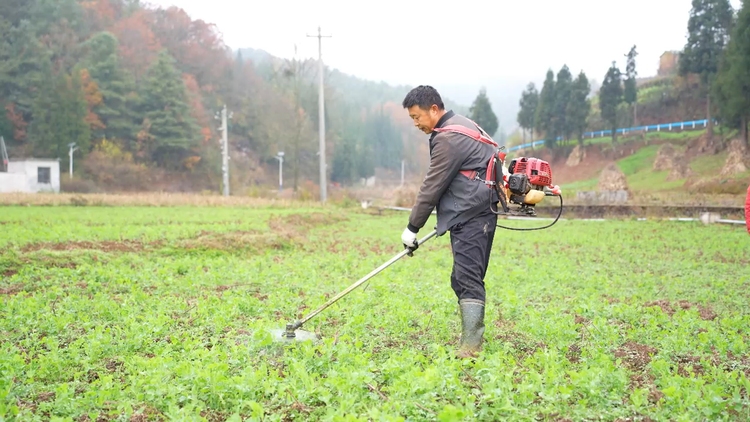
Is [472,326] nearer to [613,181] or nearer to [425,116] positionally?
[425,116]

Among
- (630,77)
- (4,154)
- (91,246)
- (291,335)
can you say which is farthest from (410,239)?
(4,154)

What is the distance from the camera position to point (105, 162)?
54.3 meters

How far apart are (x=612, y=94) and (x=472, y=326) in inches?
2015

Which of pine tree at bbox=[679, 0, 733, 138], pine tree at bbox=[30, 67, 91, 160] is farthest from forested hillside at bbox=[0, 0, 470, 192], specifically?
pine tree at bbox=[679, 0, 733, 138]

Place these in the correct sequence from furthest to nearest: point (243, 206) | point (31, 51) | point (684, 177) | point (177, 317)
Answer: point (31, 51), point (684, 177), point (243, 206), point (177, 317)

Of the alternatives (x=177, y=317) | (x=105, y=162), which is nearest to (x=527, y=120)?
(x=105, y=162)

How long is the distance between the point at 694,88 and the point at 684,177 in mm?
16729

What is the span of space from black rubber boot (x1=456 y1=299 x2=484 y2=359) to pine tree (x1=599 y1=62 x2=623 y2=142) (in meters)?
50.0

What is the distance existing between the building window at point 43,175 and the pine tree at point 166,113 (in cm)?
1253

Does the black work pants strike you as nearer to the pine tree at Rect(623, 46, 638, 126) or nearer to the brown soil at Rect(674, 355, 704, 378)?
the brown soil at Rect(674, 355, 704, 378)

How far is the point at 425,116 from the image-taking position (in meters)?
Result: 5.59

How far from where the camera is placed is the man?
5324mm

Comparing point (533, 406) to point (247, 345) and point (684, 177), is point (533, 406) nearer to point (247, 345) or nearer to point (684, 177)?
point (247, 345)

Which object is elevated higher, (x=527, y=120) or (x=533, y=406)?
(x=527, y=120)
